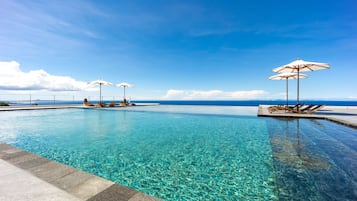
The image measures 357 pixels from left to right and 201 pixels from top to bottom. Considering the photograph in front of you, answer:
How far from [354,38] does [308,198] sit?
568 inches

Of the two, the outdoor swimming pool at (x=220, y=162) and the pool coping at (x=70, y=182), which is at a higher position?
the pool coping at (x=70, y=182)

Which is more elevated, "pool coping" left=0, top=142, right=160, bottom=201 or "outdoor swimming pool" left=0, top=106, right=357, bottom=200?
"pool coping" left=0, top=142, right=160, bottom=201

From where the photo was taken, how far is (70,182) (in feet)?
5.87

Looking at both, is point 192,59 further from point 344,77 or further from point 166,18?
point 344,77

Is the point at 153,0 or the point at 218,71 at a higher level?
the point at 153,0

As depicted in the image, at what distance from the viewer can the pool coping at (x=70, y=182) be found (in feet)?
4.91

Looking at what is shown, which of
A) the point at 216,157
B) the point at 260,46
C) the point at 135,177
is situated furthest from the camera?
the point at 260,46

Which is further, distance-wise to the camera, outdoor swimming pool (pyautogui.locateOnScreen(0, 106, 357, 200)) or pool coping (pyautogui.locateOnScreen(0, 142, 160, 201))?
outdoor swimming pool (pyautogui.locateOnScreen(0, 106, 357, 200))

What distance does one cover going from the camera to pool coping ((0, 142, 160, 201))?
150cm

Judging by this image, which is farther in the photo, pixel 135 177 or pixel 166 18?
pixel 166 18

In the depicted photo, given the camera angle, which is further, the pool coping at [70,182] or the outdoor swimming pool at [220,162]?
the outdoor swimming pool at [220,162]

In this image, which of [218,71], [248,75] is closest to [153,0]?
[218,71]

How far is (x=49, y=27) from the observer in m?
8.54

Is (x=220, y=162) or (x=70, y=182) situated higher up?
(x=70, y=182)
